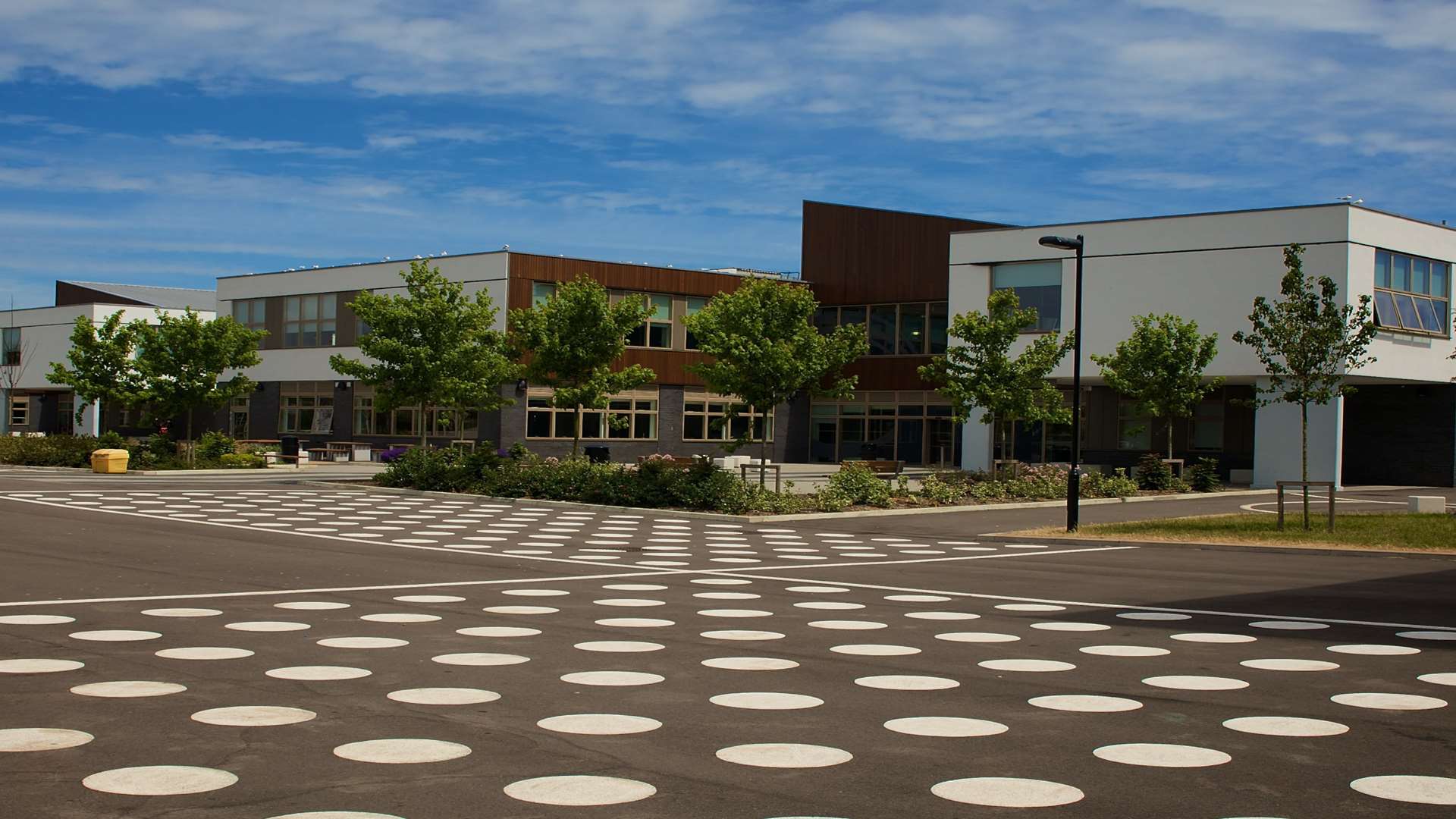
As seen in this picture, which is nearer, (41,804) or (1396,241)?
(41,804)

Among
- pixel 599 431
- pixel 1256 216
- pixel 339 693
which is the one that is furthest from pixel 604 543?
Answer: pixel 599 431

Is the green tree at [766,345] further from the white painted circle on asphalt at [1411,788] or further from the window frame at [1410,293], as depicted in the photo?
the white painted circle on asphalt at [1411,788]

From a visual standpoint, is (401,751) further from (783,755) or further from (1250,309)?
(1250,309)

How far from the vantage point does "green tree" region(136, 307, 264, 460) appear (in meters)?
42.7

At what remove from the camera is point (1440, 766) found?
6051mm

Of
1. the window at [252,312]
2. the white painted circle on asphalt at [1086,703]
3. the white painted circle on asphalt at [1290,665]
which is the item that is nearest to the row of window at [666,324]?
the window at [252,312]

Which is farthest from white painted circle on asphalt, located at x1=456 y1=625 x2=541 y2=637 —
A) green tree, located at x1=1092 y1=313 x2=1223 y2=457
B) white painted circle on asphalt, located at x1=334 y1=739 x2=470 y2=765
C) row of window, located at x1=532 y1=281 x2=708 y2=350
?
row of window, located at x1=532 y1=281 x2=708 y2=350

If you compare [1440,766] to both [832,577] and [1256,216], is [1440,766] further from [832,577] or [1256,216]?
[1256,216]

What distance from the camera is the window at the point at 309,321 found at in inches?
2254

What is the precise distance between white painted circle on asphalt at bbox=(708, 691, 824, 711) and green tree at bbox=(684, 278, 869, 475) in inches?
806

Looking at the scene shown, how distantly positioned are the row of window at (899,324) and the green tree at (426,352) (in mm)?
19816

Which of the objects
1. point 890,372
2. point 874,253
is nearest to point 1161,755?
point 890,372

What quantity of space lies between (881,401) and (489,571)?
130 feet

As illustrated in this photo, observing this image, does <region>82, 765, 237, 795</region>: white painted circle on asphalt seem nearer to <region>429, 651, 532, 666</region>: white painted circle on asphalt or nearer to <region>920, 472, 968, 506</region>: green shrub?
<region>429, 651, 532, 666</region>: white painted circle on asphalt
